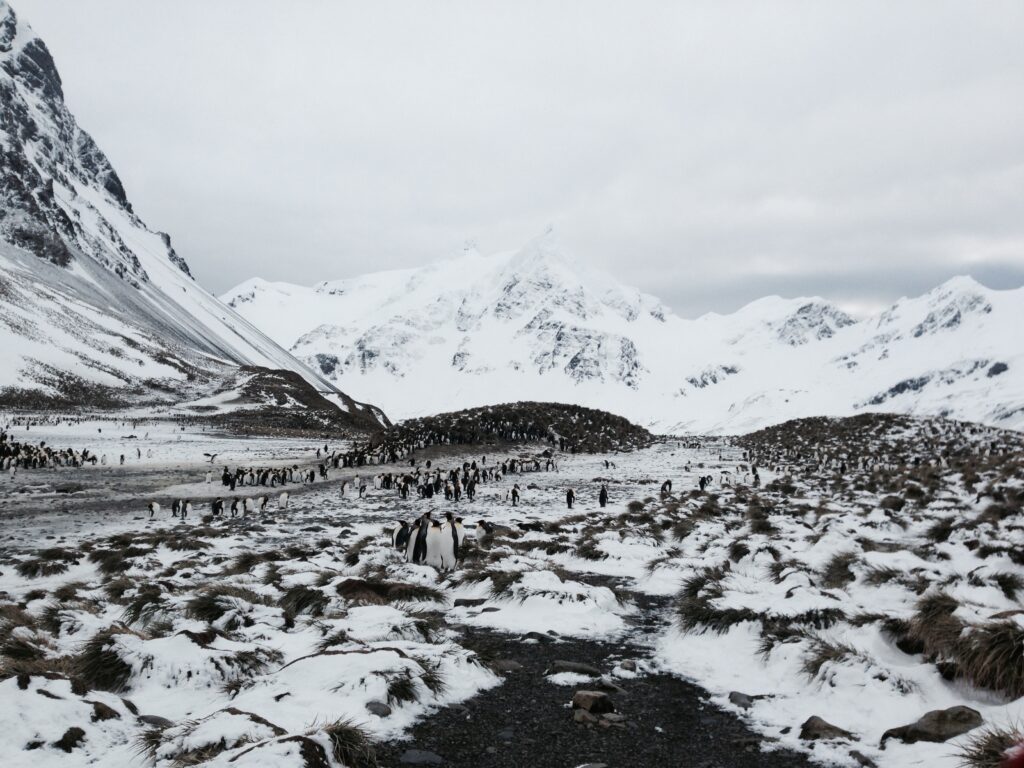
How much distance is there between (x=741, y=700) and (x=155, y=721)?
5.15 metres

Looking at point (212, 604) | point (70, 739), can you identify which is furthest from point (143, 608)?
point (70, 739)

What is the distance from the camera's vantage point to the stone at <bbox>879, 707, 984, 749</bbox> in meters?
4.54

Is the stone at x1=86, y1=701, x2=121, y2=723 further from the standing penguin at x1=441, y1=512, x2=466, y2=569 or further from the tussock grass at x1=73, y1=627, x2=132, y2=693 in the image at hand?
the standing penguin at x1=441, y1=512, x2=466, y2=569

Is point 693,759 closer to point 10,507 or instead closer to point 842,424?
point 10,507

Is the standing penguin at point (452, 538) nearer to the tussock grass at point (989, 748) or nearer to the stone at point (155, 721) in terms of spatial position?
the stone at point (155, 721)

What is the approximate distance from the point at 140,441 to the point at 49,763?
5841 cm

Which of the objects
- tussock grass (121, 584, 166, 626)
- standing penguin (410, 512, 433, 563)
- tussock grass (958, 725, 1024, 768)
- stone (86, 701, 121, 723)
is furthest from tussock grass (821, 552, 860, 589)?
tussock grass (121, 584, 166, 626)

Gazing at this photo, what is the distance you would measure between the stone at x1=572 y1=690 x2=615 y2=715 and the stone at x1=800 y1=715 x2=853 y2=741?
161 centimetres

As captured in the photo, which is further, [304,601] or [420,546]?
[420,546]

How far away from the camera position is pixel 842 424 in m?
57.5

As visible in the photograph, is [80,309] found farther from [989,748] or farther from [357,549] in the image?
[989,748]

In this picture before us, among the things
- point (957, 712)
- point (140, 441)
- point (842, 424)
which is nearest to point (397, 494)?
point (957, 712)

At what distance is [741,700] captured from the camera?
232 inches

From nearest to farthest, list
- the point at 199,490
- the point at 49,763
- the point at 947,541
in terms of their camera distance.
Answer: the point at 49,763
the point at 947,541
the point at 199,490
